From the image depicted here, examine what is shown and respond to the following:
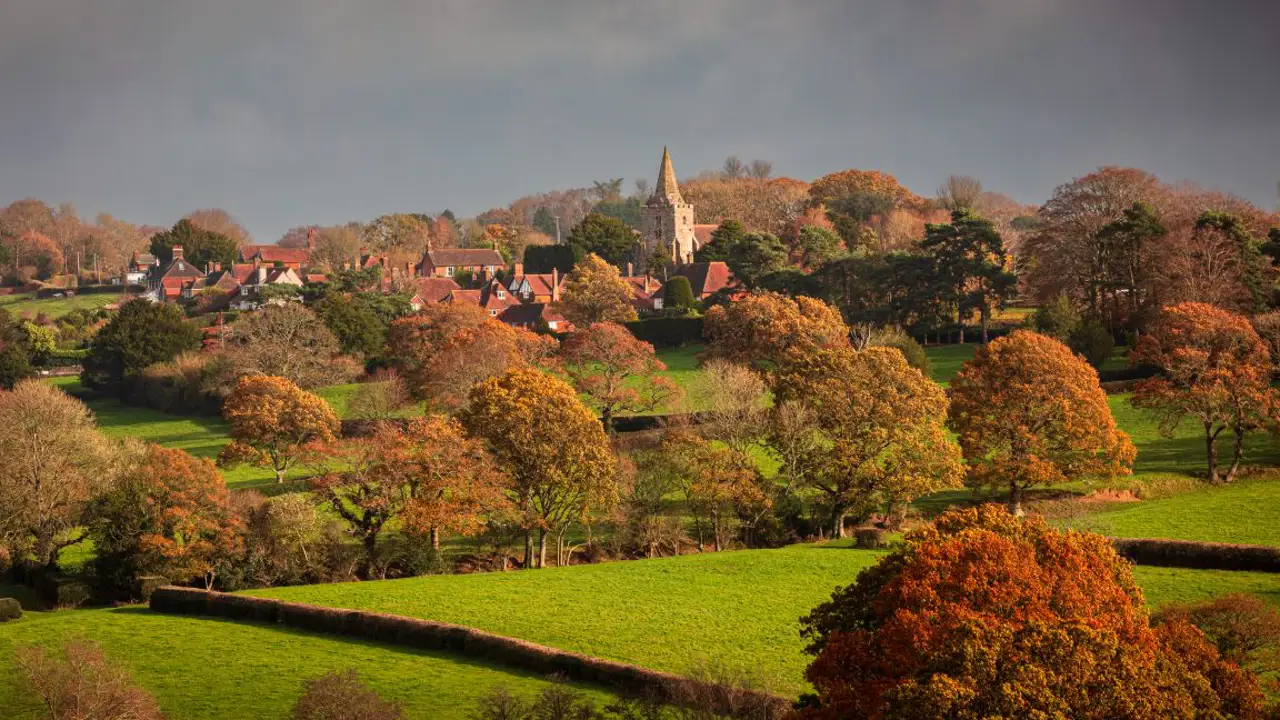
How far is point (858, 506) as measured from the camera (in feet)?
145

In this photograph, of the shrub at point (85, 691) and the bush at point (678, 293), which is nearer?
the shrub at point (85, 691)

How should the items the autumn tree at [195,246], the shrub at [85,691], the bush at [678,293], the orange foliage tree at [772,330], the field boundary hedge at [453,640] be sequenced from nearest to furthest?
the shrub at [85,691]
the field boundary hedge at [453,640]
the orange foliage tree at [772,330]
the bush at [678,293]
the autumn tree at [195,246]

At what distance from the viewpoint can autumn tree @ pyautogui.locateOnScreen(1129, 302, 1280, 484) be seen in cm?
4684

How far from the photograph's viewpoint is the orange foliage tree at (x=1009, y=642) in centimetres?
1856

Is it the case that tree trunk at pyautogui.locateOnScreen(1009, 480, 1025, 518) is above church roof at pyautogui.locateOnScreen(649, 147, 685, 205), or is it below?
below

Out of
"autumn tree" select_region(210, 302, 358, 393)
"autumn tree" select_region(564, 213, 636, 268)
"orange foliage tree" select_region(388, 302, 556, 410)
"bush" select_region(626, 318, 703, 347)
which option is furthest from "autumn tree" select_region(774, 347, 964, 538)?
"autumn tree" select_region(564, 213, 636, 268)

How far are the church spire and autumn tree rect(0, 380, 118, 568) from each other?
86.8 m

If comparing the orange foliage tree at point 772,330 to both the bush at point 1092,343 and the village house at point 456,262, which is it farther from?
the village house at point 456,262

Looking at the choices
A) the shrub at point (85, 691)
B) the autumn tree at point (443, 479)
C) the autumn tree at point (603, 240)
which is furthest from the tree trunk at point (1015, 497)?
the autumn tree at point (603, 240)

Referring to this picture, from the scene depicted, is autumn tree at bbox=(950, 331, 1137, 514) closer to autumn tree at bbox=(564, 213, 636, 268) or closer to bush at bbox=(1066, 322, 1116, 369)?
bush at bbox=(1066, 322, 1116, 369)

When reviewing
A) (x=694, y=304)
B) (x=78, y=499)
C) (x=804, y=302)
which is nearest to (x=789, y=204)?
(x=694, y=304)

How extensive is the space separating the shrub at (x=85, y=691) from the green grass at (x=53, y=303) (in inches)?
3887

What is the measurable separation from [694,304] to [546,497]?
182 ft

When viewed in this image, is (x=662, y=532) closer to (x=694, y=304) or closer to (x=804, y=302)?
(x=804, y=302)
